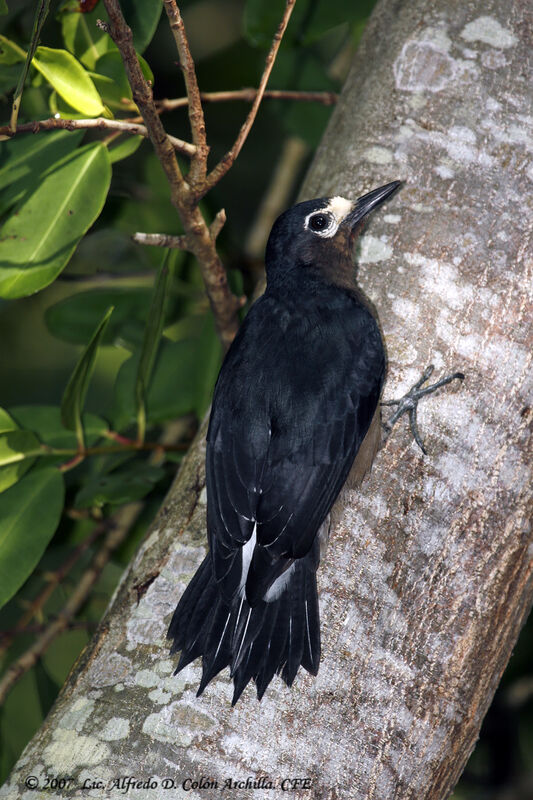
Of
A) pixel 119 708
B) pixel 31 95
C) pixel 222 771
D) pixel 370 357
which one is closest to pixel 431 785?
pixel 222 771

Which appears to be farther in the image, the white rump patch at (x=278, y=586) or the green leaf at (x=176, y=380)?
the green leaf at (x=176, y=380)

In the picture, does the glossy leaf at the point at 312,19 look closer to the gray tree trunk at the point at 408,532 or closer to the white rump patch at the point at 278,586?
the gray tree trunk at the point at 408,532

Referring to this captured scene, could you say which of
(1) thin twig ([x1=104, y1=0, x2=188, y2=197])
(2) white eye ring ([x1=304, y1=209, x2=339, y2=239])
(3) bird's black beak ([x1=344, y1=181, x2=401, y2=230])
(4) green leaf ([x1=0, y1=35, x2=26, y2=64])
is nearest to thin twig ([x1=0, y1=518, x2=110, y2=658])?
(2) white eye ring ([x1=304, y1=209, x2=339, y2=239])

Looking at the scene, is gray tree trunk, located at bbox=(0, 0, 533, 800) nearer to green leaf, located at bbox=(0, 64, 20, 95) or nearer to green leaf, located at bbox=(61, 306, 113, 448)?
green leaf, located at bbox=(61, 306, 113, 448)

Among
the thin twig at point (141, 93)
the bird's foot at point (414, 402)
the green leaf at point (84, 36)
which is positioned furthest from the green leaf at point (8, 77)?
the bird's foot at point (414, 402)

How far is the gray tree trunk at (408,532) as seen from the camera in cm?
200

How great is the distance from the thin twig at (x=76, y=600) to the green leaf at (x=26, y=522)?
804mm

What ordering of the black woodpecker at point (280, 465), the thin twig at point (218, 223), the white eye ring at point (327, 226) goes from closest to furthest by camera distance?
1. the black woodpecker at point (280, 465)
2. the thin twig at point (218, 223)
3. the white eye ring at point (327, 226)

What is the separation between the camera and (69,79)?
2.49 meters

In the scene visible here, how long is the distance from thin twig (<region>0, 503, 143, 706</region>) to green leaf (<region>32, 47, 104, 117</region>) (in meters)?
1.84

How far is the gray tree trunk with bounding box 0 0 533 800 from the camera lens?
2.00 meters

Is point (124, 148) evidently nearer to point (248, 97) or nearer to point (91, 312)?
point (248, 97)

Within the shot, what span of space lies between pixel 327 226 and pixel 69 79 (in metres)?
1.08

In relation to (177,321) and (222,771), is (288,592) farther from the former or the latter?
(177,321)
